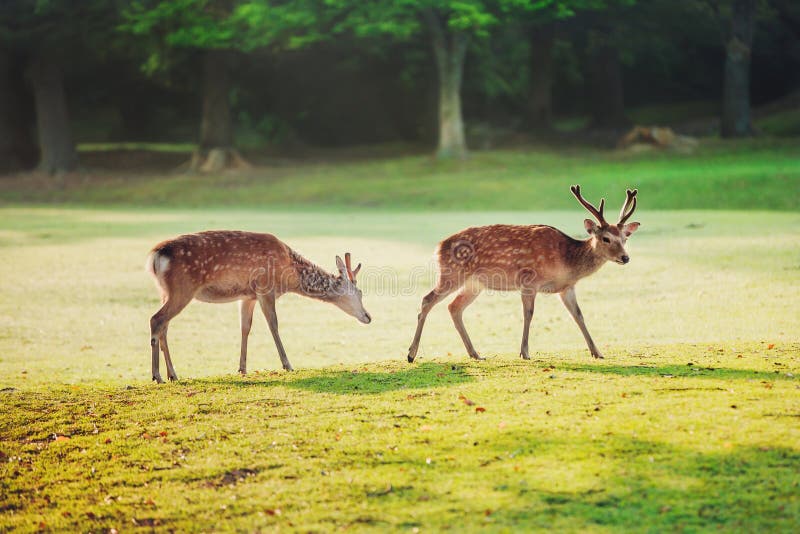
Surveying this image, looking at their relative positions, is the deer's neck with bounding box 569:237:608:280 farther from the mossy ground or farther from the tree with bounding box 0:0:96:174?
the tree with bounding box 0:0:96:174

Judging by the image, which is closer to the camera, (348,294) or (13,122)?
(348,294)

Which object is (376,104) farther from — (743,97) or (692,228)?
(692,228)

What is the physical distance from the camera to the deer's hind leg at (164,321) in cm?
883

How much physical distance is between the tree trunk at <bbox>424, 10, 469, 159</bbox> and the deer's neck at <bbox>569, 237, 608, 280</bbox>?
27767 mm

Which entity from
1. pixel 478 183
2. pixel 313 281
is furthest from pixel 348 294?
Answer: pixel 478 183

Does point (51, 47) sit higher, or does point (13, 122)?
point (51, 47)

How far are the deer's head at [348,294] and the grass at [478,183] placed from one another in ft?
55.4

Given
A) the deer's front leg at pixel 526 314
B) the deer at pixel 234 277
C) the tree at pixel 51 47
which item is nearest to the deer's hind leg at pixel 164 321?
the deer at pixel 234 277

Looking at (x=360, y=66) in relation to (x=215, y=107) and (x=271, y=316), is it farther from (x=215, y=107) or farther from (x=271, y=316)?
(x=271, y=316)

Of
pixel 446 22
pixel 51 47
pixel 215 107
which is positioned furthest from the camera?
pixel 215 107

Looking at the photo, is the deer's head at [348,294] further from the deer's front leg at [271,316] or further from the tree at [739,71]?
the tree at [739,71]

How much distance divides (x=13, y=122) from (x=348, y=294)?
119 feet

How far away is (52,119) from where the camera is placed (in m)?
39.3

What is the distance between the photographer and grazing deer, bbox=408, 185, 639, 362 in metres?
9.20
